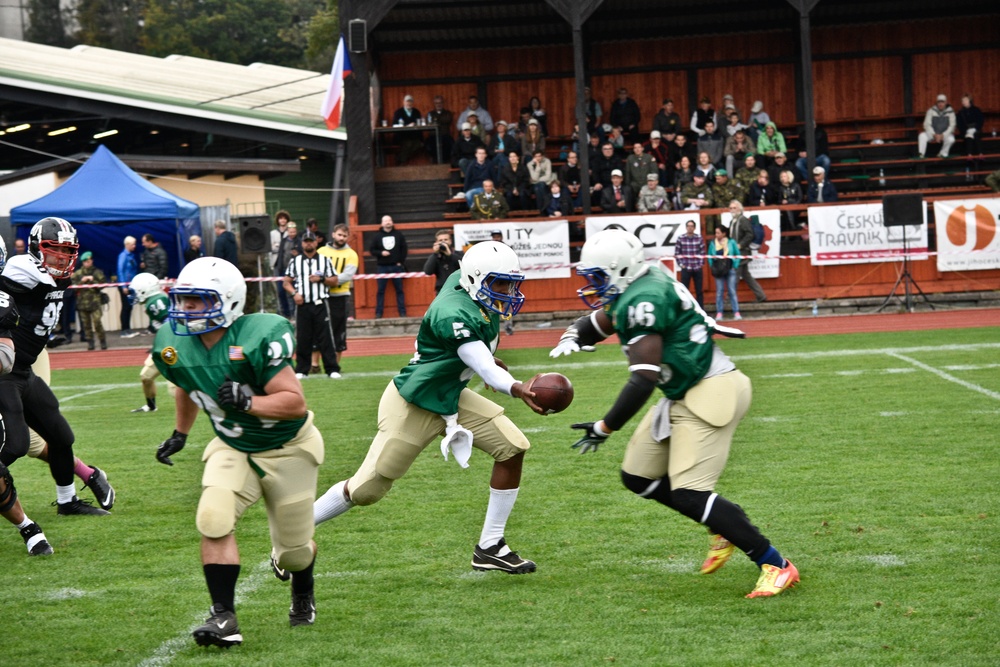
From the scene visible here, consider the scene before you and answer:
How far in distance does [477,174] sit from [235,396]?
16.7 meters

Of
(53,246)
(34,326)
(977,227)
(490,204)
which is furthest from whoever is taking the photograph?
(490,204)

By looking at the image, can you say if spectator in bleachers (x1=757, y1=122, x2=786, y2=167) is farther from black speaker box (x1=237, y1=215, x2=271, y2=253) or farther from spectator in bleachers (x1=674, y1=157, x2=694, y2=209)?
black speaker box (x1=237, y1=215, x2=271, y2=253)

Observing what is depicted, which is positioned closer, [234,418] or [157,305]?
[234,418]

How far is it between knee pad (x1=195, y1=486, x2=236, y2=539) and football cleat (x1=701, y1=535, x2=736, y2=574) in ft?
7.15

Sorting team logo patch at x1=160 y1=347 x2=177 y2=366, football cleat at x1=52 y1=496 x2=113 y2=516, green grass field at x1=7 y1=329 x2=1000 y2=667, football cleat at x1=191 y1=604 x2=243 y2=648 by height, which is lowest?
green grass field at x1=7 y1=329 x2=1000 y2=667

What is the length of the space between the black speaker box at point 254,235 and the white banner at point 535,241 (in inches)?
125

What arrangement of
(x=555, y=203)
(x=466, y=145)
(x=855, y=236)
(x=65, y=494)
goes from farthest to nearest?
(x=466, y=145), (x=555, y=203), (x=855, y=236), (x=65, y=494)

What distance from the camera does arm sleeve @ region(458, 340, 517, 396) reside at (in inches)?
209

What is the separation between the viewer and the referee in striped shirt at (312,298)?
13.5 m

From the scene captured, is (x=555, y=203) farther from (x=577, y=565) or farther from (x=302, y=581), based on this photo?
(x=302, y=581)

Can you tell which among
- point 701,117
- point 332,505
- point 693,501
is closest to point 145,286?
point 332,505

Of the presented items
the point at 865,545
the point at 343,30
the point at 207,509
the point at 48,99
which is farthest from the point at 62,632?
the point at 48,99

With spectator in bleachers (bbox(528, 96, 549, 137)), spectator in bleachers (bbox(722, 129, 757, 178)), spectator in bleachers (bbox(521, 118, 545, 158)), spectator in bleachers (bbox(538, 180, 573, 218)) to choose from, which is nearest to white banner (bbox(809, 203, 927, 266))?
spectator in bleachers (bbox(722, 129, 757, 178))

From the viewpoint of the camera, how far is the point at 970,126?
2258 centimetres
